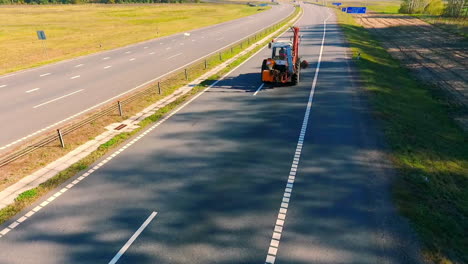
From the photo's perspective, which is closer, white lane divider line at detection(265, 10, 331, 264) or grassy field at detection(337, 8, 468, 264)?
white lane divider line at detection(265, 10, 331, 264)

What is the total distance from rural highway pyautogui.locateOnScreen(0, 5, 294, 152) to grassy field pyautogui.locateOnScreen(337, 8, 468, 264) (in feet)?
52.8

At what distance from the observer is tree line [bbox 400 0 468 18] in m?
65.3

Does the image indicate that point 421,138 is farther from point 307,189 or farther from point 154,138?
point 154,138

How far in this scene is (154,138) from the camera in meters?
13.3

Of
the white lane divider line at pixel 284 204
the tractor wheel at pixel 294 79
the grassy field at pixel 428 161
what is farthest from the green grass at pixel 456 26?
the white lane divider line at pixel 284 204

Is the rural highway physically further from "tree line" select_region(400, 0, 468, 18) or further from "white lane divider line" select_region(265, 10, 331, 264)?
"tree line" select_region(400, 0, 468, 18)

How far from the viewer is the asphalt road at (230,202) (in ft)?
23.2

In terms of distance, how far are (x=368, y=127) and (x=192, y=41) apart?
3597 cm

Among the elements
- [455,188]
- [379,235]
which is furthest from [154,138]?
[455,188]

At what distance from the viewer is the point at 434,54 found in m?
34.2

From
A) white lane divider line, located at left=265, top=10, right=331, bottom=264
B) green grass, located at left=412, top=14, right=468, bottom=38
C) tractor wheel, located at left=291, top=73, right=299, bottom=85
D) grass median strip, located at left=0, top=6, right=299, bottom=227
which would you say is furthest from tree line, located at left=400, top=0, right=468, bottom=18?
grass median strip, located at left=0, top=6, right=299, bottom=227

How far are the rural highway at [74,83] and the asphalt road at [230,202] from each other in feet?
20.9

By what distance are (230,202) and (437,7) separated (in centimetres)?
9310

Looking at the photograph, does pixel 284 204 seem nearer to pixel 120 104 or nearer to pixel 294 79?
pixel 120 104
